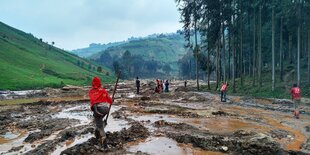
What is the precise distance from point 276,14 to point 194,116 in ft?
77.6

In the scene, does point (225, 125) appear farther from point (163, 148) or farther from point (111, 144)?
point (111, 144)

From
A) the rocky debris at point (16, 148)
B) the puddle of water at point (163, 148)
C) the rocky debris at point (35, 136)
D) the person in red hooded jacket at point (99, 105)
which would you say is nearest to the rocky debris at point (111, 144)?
the person in red hooded jacket at point (99, 105)

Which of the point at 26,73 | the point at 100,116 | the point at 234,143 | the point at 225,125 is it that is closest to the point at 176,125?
the point at 225,125

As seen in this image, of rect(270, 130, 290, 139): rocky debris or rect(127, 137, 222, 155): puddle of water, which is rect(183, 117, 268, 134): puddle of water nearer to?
rect(270, 130, 290, 139): rocky debris

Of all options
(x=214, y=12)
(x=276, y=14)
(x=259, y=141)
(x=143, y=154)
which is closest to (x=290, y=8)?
(x=276, y=14)

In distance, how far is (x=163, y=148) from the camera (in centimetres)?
1245

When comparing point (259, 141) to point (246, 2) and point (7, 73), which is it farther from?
point (7, 73)

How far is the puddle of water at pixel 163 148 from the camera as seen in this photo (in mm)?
11914

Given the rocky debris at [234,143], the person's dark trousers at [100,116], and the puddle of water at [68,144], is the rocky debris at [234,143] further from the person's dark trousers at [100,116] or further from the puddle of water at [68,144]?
the puddle of water at [68,144]

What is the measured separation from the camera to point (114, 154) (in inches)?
434

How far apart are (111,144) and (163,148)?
1.78 m

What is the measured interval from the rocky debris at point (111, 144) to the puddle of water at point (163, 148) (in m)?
0.50

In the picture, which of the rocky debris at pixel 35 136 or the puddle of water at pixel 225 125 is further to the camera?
the puddle of water at pixel 225 125

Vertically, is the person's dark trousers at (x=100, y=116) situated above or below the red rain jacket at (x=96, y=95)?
below
